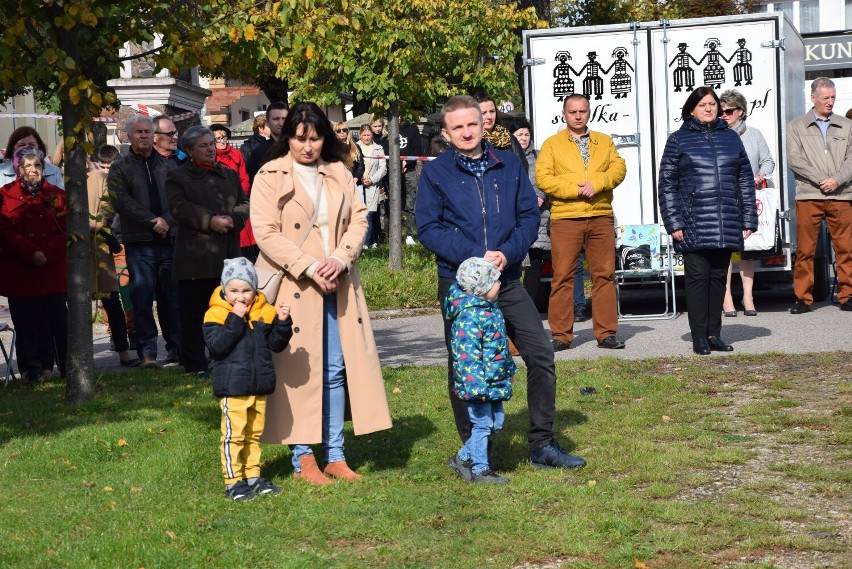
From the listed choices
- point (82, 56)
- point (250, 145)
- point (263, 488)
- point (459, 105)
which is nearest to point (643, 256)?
point (250, 145)

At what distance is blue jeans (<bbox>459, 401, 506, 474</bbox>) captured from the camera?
7324mm

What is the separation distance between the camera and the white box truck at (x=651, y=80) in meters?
14.7

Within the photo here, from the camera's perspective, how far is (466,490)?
23.7 feet

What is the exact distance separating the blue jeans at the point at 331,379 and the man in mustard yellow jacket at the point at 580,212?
4.98 meters

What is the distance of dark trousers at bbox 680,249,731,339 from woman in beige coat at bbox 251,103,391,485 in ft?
16.2

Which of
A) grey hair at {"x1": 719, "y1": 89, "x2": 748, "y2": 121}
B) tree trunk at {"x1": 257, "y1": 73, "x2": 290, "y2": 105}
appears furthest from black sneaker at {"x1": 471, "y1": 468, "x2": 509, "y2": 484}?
tree trunk at {"x1": 257, "y1": 73, "x2": 290, "y2": 105}

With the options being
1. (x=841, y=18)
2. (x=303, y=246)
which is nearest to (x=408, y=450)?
(x=303, y=246)

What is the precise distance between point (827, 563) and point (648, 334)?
7.86m

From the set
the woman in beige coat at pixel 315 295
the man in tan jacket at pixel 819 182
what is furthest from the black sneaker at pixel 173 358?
the man in tan jacket at pixel 819 182

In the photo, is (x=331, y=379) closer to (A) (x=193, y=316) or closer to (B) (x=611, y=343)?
(A) (x=193, y=316)

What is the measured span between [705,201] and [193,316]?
439 centimetres

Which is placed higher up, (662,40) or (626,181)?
(662,40)

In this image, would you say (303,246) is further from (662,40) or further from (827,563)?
(662,40)

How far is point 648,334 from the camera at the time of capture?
44.2 feet
